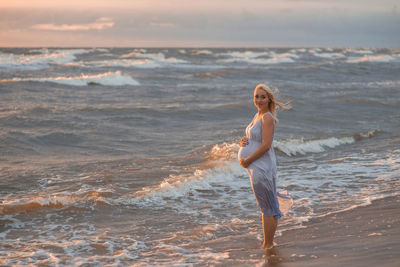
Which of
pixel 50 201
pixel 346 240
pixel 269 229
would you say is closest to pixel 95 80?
pixel 50 201

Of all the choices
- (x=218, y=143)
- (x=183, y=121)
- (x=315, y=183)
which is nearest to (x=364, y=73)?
(x=183, y=121)

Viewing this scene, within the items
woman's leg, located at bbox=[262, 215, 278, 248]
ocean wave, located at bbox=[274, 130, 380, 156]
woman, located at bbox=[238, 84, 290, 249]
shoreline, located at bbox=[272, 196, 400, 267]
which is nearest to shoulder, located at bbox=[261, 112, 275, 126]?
woman, located at bbox=[238, 84, 290, 249]

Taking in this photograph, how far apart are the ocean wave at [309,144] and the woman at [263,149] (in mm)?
6249

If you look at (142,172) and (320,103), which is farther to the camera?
(320,103)

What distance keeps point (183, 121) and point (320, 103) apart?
6.68m

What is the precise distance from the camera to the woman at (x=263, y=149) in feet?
14.4

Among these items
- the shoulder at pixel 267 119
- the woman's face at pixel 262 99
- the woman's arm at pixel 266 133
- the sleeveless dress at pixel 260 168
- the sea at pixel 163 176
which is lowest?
the sea at pixel 163 176

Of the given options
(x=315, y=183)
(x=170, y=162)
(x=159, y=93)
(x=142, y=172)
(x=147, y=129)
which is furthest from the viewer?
(x=159, y=93)

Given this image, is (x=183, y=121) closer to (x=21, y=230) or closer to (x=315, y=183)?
(x=315, y=183)

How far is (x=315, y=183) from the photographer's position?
7.92 meters

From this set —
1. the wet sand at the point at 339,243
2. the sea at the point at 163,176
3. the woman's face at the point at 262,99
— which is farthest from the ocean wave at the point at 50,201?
the woman's face at the point at 262,99

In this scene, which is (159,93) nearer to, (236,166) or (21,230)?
(236,166)

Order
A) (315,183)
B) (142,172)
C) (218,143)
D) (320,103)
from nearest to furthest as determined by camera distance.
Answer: (315,183) → (142,172) → (218,143) → (320,103)

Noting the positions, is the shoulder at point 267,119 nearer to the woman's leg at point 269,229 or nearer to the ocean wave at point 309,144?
the woman's leg at point 269,229
